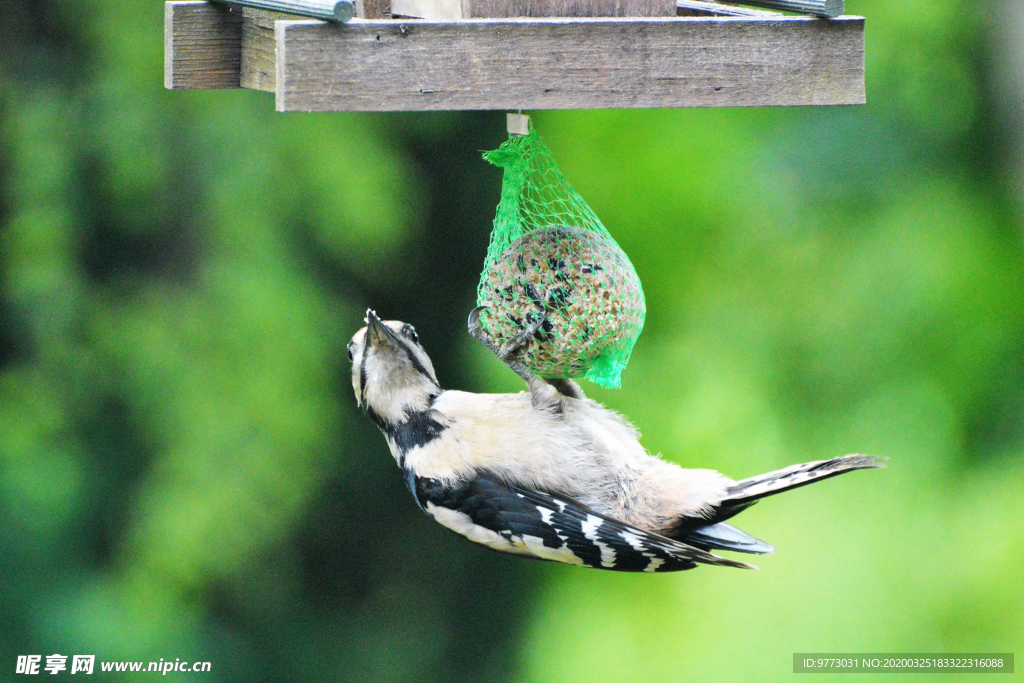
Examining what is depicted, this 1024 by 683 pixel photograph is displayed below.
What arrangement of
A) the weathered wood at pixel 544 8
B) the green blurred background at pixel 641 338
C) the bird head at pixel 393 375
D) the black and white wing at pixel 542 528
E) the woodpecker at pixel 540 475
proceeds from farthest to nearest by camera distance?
1. the green blurred background at pixel 641 338
2. the bird head at pixel 393 375
3. the woodpecker at pixel 540 475
4. the black and white wing at pixel 542 528
5. the weathered wood at pixel 544 8

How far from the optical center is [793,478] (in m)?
2.31

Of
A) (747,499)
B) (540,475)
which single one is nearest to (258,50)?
(540,475)

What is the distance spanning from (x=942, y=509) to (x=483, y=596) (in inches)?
89.2

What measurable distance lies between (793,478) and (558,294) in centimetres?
65

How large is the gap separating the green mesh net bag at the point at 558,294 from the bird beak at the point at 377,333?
249mm

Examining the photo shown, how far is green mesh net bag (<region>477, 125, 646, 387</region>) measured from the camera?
2.36 meters

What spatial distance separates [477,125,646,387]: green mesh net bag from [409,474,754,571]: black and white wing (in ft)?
1.03

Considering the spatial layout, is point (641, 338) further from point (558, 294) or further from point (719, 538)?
point (558, 294)

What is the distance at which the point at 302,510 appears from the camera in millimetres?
4766

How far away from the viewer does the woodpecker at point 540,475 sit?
2.46m

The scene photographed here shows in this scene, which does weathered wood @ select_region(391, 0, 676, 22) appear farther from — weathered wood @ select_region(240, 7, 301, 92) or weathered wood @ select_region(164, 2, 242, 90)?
weathered wood @ select_region(164, 2, 242, 90)

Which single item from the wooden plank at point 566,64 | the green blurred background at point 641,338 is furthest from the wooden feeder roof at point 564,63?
the green blurred background at point 641,338

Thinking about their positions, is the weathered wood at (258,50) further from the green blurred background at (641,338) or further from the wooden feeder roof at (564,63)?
the green blurred background at (641,338)

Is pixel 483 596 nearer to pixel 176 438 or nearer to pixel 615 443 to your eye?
pixel 176 438
